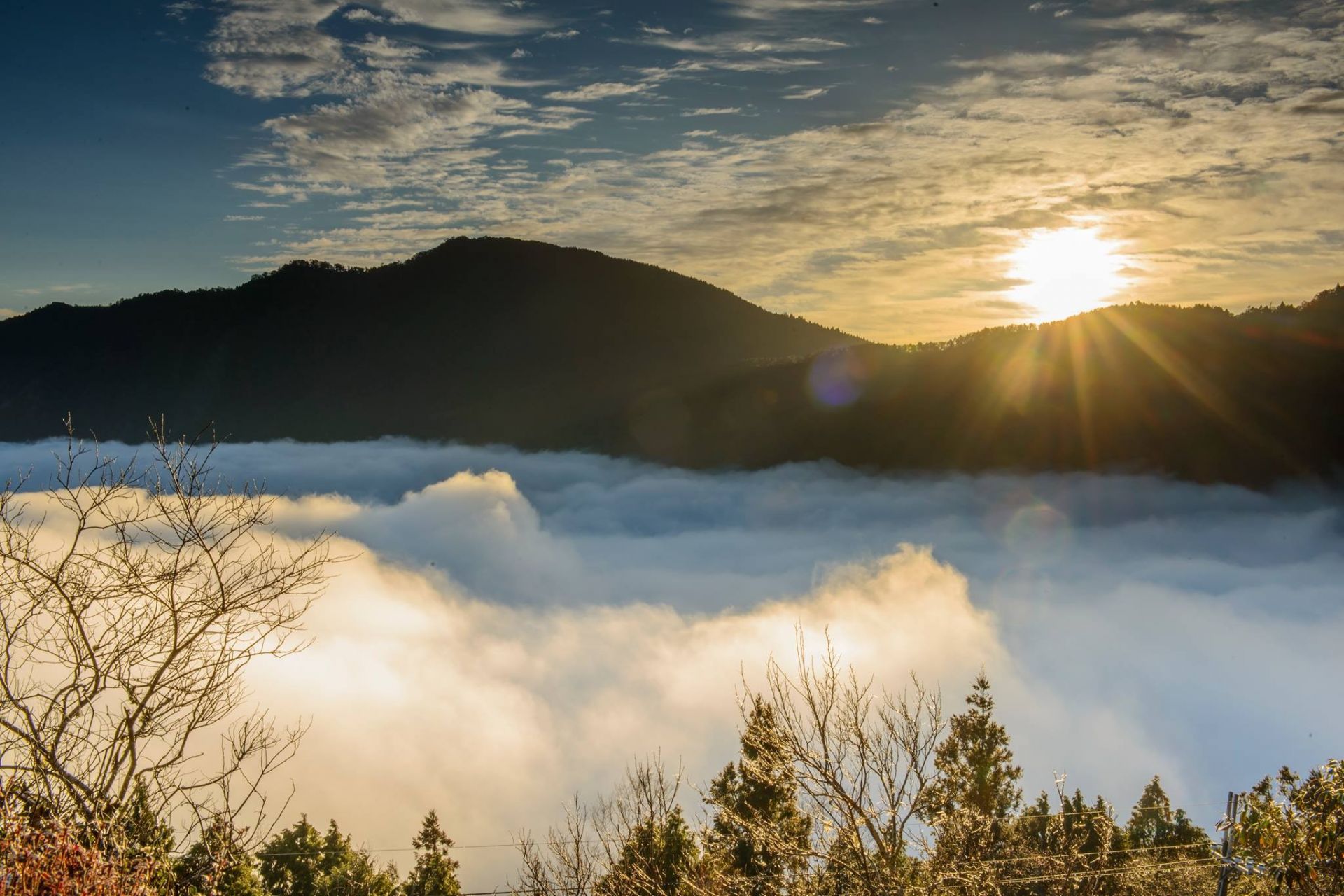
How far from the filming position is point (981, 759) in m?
33.6

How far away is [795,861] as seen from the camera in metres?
14.5

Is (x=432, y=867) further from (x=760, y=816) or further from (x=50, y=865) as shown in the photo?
(x=50, y=865)

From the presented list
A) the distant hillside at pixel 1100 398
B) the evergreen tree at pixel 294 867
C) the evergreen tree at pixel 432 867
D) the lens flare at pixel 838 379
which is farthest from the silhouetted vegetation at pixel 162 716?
the lens flare at pixel 838 379

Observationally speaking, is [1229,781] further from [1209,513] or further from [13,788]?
[13,788]

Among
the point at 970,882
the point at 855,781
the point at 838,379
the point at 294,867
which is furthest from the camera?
the point at 838,379

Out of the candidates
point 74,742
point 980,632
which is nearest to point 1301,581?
point 980,632

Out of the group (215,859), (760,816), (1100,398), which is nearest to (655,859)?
(760,816)

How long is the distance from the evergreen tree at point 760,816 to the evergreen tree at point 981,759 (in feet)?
25.5

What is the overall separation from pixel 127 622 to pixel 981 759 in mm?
30808

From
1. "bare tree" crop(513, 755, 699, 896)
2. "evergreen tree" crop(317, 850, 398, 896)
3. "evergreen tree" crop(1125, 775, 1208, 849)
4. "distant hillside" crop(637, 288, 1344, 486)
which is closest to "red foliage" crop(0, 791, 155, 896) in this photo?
"bare tree" crop(513, 755, 699, 896)

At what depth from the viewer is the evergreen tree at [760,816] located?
14547 mm

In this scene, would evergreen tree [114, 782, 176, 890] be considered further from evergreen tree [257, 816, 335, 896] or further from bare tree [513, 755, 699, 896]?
evergreen tree [257, 816, 335, 896]

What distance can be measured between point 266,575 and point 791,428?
169m

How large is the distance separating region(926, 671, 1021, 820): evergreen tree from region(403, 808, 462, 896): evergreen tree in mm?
18041
